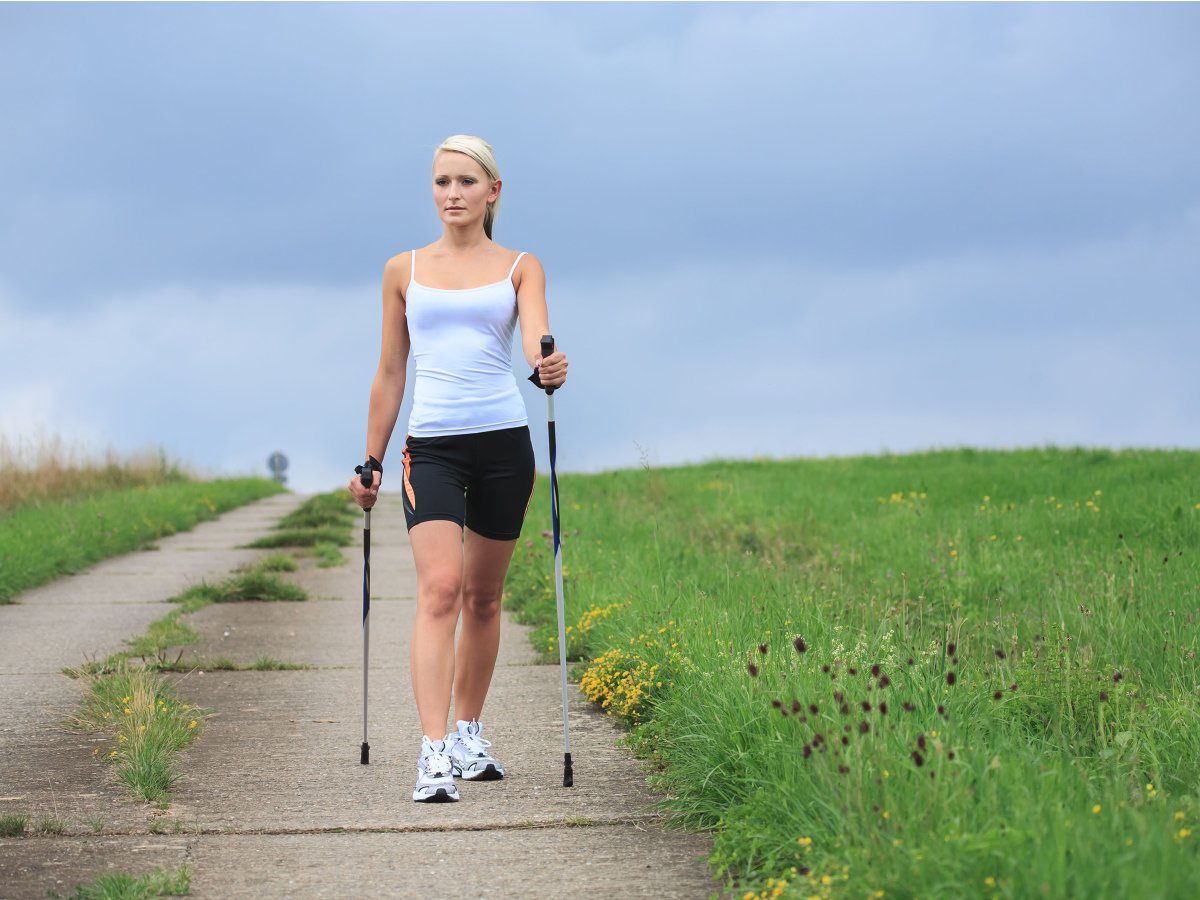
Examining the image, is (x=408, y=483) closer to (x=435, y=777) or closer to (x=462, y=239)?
(x=462, y=239)

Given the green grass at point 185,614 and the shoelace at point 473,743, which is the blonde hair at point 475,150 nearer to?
the shoelace at point 473,743

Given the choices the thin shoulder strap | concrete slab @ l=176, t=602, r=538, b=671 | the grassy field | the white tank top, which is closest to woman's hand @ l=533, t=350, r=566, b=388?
the white tank top

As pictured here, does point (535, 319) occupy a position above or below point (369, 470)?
above

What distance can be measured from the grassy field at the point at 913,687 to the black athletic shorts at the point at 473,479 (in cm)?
105

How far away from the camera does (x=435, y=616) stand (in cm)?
474

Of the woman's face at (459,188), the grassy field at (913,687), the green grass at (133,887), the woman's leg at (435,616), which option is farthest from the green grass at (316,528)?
the green grass at (133,887)

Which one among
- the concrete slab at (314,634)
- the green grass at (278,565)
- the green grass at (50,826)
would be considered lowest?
the green grass at (50,826)

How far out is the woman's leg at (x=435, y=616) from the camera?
4.69 metres

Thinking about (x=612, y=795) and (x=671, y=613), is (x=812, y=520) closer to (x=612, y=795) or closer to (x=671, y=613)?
(x=671, y=613)

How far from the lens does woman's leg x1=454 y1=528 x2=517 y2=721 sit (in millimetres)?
4992

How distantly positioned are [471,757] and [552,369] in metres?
1.62

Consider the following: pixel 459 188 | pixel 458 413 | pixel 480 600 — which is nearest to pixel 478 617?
pixel 480 600

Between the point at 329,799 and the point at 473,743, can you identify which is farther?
the point at 473,743

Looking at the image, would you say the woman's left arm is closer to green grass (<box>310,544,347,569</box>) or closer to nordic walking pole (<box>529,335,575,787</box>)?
nordic walking pole (<box>529,335,575,787</box>)
